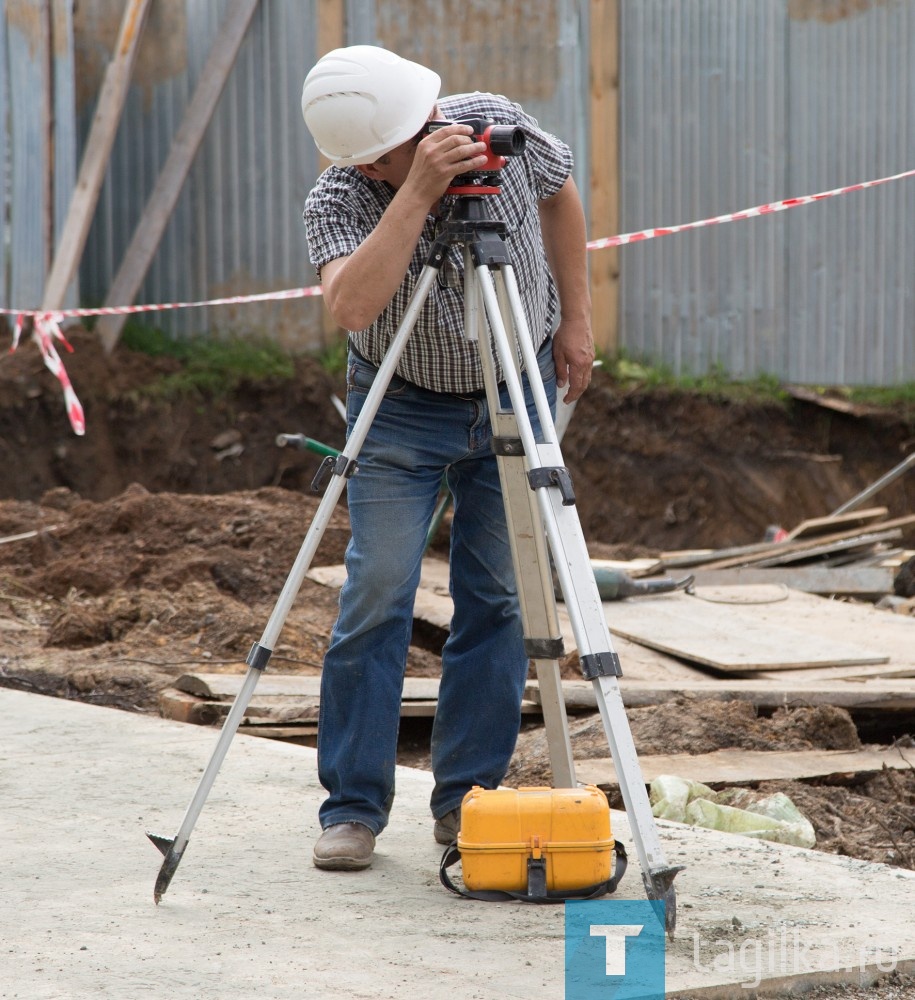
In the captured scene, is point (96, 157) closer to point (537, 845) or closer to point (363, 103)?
point (363, 103)

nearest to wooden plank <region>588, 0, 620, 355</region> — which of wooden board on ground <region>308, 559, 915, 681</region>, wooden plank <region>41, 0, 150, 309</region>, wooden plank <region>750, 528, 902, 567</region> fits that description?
wooden plank <region>750, 528, 902, 567</region>

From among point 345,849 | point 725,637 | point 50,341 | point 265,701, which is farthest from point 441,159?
point 50,341

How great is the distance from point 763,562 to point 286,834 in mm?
5609

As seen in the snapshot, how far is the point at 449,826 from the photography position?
11.3 feet

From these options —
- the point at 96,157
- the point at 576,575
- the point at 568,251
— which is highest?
the point at 96,157

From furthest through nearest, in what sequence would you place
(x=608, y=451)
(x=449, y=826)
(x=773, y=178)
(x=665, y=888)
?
(x=608, y=451) → (x=773, y=178) → (x=449, y=826) → (x=665, y=888)

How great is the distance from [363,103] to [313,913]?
180cm

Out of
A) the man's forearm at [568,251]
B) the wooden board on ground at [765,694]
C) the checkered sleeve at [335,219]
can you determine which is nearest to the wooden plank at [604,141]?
the wooden board on ground at [765,694]

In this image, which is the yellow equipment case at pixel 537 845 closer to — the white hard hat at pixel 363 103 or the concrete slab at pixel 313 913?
the concrete slab at pixel 313 913

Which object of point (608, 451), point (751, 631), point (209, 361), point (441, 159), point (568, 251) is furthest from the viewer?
point (209, 361)

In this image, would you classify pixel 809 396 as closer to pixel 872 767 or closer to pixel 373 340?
pixel 872 767

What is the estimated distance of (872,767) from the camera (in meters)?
4.58

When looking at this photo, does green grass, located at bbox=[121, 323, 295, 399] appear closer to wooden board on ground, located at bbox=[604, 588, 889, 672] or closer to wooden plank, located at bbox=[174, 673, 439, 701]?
wooden board on ground, located at bbox=[604, 588, 889, 672]

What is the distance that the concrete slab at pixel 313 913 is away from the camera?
8.43ft
